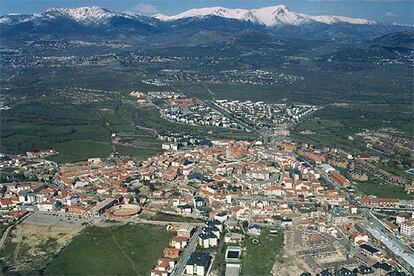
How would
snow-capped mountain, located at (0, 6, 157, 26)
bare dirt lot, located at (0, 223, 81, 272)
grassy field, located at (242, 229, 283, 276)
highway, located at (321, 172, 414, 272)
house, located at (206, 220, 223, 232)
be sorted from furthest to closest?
snow-capped mountain, located at (0, 6, 157, 26) < house, located at (206, 220, 223, 232) < highway, located at (321, 172, 414, 272) < bare dirt lot, located at (0, 223, 81, 272) < grassy field, located at (242, 229, 283, 276)

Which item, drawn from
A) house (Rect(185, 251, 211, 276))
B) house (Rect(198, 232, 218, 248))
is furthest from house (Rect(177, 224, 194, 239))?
house (Rect(185, 251, 211, 276))

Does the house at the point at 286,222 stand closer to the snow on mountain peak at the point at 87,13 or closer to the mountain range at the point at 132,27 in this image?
the mountain range at the point at 132,27

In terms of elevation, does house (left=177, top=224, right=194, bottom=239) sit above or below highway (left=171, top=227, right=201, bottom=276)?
above

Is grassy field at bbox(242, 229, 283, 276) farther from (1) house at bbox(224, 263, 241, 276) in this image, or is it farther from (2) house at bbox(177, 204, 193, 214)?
(2) house at bbox(177, 204, 193, 214)

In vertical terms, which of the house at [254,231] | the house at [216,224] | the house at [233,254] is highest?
the house at [216,224]

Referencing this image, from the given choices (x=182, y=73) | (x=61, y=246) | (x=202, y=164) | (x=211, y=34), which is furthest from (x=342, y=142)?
(x=211, y=34)

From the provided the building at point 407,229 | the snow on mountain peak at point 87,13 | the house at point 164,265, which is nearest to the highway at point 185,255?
the house at point 164,265

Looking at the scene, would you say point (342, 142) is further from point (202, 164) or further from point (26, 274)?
point (26, 274)
